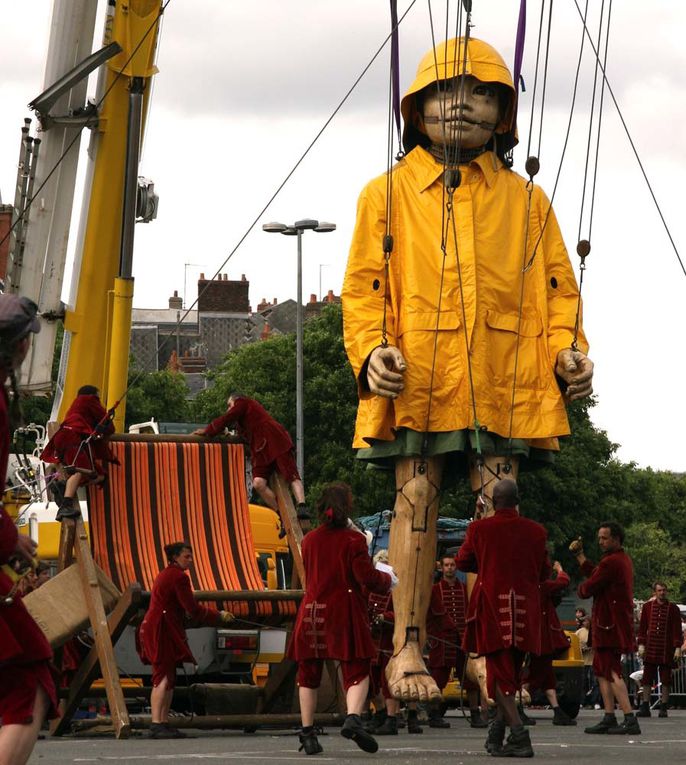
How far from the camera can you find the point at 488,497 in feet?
43.0

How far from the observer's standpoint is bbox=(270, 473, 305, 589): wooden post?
49.9 feet

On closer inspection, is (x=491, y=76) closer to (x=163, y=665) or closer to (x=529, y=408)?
(x=529, y=408)

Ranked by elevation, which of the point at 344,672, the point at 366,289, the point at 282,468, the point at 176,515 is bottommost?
the point at 344,672

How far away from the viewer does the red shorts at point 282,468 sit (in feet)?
50.2

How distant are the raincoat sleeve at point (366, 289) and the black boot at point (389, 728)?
3061mm

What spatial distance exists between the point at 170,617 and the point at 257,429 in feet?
5.54

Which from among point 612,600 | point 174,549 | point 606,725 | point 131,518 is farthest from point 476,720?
point 174,549

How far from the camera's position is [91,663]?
14297mm

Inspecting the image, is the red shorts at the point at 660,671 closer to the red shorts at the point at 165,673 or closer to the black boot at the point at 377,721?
the black boot at the point at 377,721

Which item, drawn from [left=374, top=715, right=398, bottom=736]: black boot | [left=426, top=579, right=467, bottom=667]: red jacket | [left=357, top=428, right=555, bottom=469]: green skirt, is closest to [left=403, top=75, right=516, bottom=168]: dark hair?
[left=357, top=428, right=555, bottom=469]: green skirt

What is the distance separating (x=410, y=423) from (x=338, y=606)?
1.66 m

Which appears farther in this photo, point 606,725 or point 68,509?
point 606,725

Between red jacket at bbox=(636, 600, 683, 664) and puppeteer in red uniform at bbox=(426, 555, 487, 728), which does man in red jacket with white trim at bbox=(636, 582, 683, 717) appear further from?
puppeteer in red uniform at bbox=(426, 555, 487, 728)

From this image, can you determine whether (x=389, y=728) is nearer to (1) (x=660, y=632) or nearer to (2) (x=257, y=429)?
(2) (x=257, y=429)
